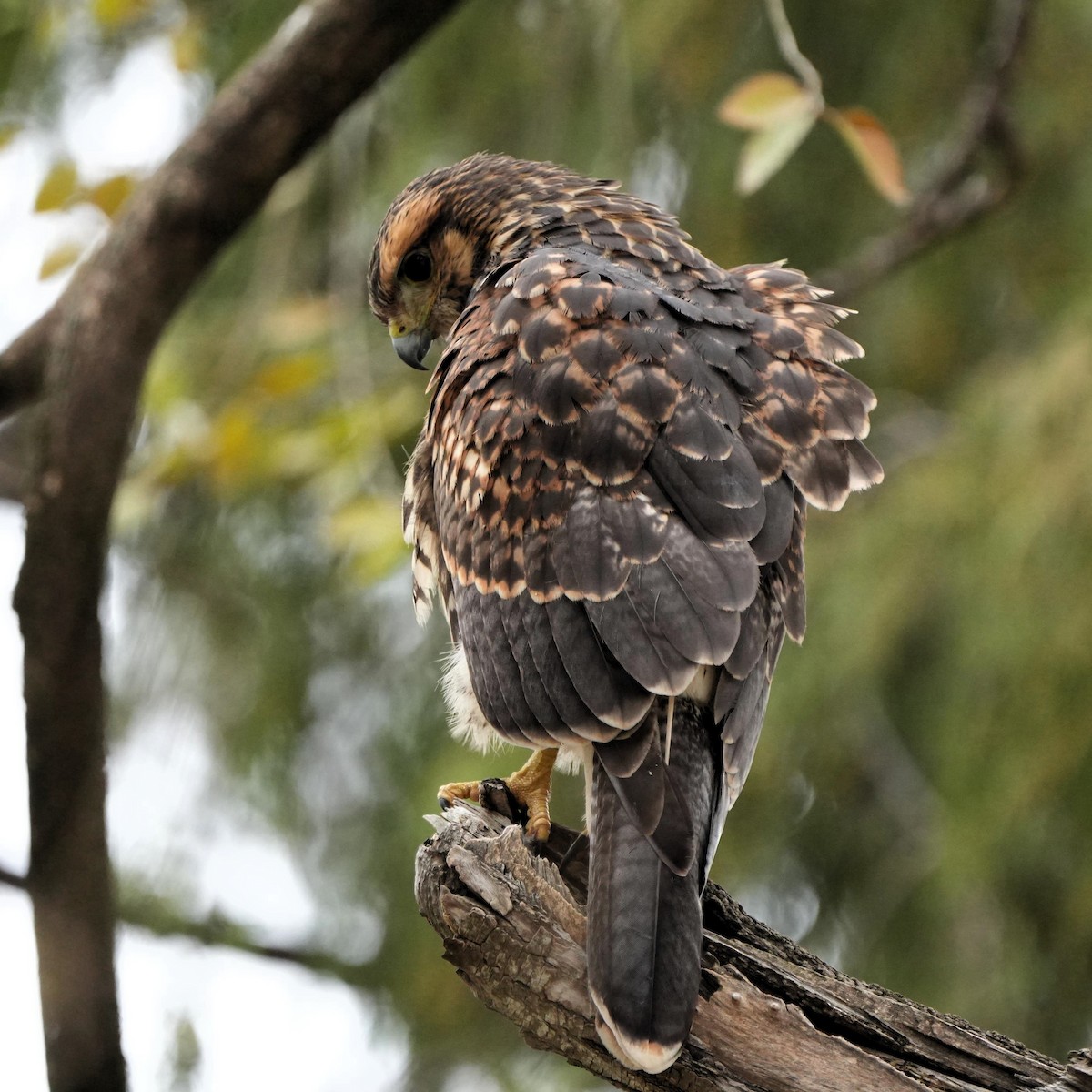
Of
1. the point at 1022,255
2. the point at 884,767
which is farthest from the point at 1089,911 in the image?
the point at 1022,255

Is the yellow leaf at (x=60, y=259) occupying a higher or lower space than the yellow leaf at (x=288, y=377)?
higher

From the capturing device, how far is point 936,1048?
221cm

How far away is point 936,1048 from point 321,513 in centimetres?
259

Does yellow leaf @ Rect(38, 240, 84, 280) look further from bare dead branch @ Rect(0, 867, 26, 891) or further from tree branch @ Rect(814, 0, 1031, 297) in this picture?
tree branch @ Rect(814, 0, 1031, 297)

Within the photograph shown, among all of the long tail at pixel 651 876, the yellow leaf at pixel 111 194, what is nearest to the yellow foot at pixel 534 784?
the long tail at pixel 651 876

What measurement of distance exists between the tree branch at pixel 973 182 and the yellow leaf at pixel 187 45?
1.70 m

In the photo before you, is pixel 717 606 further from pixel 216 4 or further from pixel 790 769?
pixel 216 4

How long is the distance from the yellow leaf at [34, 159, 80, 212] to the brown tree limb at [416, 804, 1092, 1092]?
1.76 meters

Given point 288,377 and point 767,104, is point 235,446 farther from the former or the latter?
point 767,104

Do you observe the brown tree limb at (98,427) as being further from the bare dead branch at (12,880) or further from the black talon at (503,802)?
the black talon at (503,802)

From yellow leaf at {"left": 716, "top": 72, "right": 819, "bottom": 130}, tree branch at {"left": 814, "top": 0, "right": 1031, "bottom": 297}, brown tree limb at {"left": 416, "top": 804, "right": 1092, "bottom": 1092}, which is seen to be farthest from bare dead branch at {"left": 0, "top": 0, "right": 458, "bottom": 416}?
tree branch at {"left": 814, "top": 0, "right": 1031, "bottom": 297}

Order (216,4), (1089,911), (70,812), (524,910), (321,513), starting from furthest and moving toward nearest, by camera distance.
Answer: (321,513) < (216,4) < (1089,911) < (70,812) < (524,910)

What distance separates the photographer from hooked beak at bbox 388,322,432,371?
3498 mm

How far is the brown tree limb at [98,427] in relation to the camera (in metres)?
2.62
